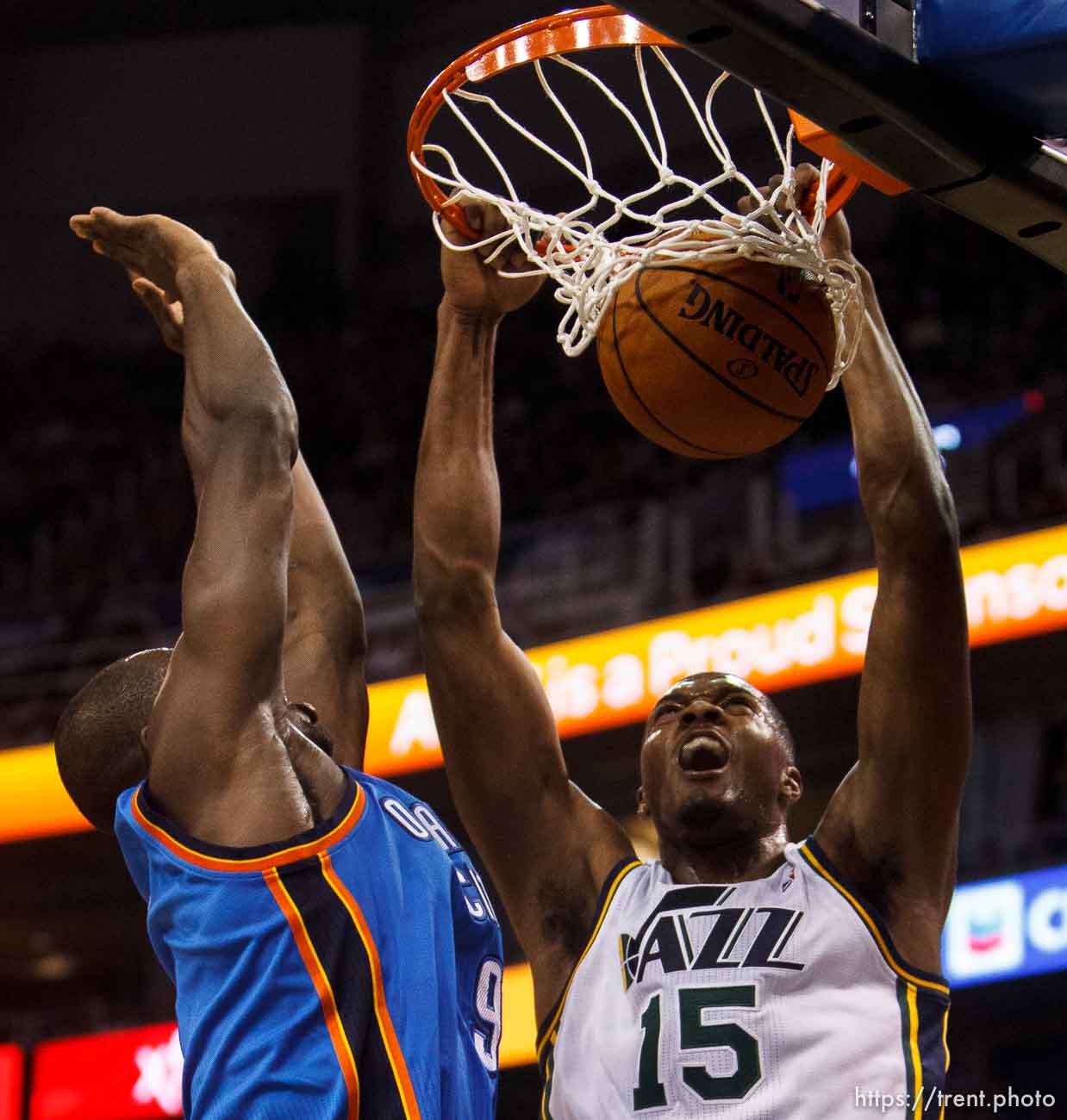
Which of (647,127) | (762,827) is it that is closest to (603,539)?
(647,127)

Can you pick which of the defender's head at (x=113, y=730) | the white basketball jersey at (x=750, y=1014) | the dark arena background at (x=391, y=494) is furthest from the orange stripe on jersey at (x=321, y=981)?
the dark arena background at (x=391, y=494)

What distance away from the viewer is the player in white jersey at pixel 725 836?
9.08 feet

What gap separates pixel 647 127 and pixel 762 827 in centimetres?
829

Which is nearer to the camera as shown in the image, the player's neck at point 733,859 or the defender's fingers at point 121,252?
the defender's fingers at point 121,252

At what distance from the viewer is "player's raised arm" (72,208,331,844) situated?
224cm

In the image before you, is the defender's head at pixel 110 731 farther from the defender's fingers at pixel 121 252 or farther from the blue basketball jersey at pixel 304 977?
the defender's fingers at pixel 121 252

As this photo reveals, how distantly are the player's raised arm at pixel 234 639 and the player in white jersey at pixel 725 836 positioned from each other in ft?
2.60

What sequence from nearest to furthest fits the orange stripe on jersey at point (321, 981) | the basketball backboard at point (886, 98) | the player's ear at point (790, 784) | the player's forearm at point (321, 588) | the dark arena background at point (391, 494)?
the basketball backboard at point (886, 98) → the orange stripe on jersey at point (321, 981) → the player's forearm at point (321, 588) → the player's ear at point (790, 784) → the dark arena background at point (391, 494)

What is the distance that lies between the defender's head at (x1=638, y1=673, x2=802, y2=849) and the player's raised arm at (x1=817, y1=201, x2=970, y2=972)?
0.40 ft

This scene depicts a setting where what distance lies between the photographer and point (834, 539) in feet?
27.1

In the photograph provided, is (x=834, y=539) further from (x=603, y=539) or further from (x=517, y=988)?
(x=517, y=988)

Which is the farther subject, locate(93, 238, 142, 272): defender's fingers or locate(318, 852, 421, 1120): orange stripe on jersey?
locate(93, 238, 142, 272): defender's fingers

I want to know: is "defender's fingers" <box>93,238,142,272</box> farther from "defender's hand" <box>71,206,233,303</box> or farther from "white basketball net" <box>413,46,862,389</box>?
"white basketball net" <box>413,46,862,389</box>

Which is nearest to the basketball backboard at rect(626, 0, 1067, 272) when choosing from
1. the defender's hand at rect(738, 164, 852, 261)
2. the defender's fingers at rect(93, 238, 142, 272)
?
the defender's hand at rect(738, 164, 852, 261)
